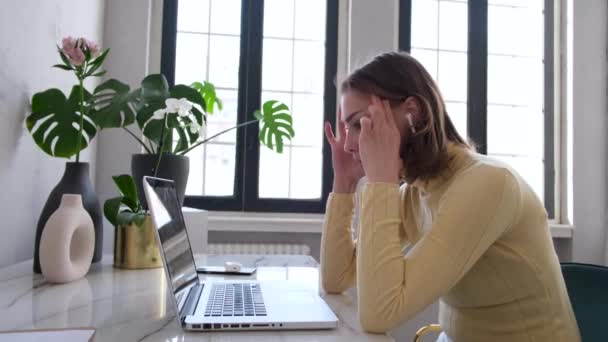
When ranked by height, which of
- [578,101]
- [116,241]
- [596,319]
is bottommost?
[596,319]

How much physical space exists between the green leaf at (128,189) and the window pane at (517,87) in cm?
215

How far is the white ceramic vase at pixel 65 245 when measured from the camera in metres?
0.98

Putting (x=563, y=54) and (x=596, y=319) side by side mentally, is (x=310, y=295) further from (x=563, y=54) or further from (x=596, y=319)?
(x=563, y=54)

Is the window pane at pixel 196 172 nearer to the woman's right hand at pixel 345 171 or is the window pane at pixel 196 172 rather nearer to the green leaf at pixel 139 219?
the green leaf at pixel 139 219

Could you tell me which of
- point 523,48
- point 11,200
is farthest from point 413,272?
point 523,48

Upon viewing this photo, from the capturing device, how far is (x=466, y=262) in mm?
767

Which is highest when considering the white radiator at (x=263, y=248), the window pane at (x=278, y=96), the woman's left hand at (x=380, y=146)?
the window pane at (x=278, y=96)

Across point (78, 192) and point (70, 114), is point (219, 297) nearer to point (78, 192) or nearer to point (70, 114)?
point (78, 192)

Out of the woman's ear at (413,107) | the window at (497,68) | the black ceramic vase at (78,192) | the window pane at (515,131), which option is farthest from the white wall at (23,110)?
the window pane at (515,131)

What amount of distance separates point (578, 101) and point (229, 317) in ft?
8.39

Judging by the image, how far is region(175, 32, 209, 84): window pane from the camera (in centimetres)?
245

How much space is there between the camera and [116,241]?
123 centimetres

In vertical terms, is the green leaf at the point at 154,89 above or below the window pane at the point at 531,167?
above

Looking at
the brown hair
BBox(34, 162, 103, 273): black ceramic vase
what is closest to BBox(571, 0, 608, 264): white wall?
the brown hair
